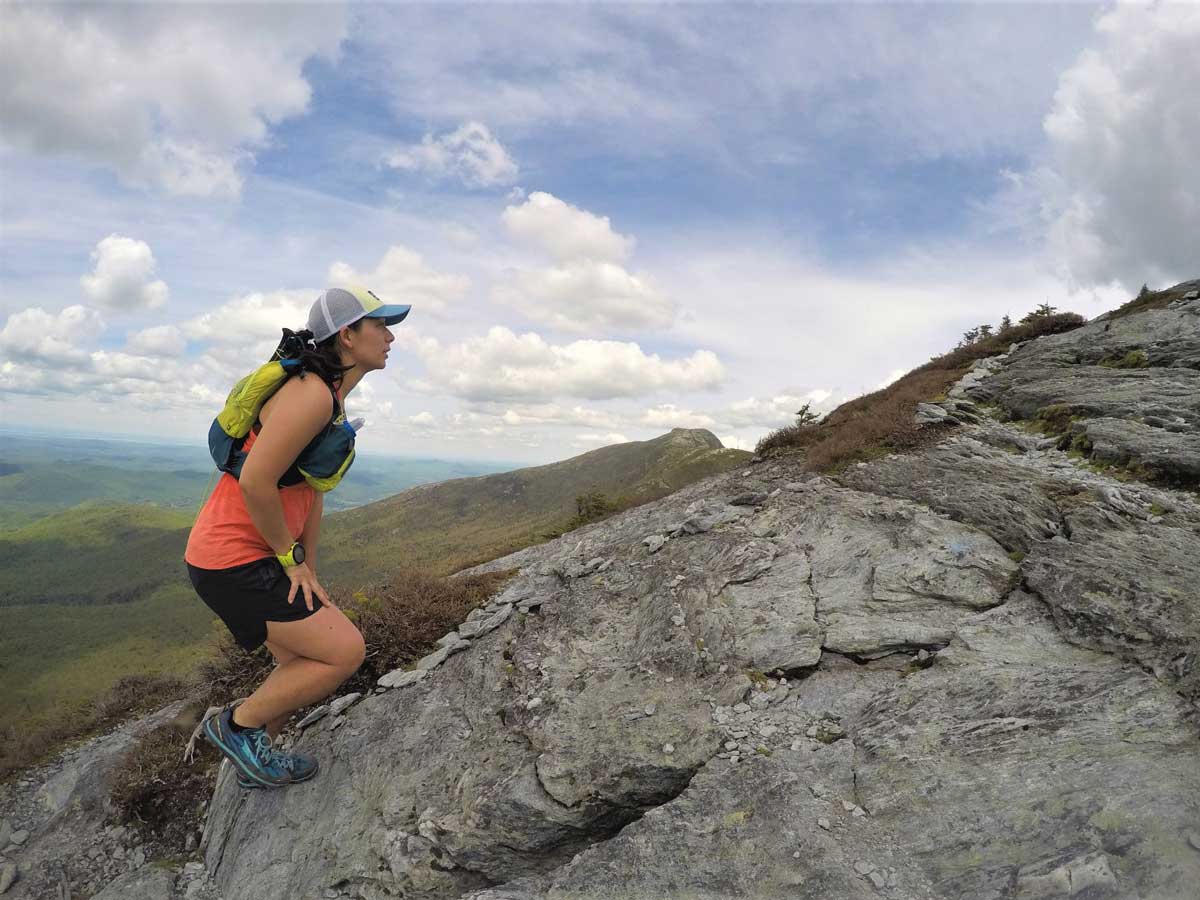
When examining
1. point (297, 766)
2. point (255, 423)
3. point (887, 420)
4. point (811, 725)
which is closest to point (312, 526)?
point (255, 423)

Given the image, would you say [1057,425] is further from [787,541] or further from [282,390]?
[282,390]

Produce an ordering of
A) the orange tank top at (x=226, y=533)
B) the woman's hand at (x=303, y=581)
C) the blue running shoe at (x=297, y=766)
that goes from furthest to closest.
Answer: the blue running shoe at (x=297, y=766), the woman's hand at (x=303, y=581), the orange tank top at (x=226, y=533)

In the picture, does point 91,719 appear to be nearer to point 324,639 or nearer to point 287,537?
point 324,639

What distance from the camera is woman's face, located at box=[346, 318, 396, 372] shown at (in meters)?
5.15

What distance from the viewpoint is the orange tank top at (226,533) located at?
503 cm

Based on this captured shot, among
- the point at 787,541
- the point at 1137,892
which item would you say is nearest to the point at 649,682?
the point at 787,541

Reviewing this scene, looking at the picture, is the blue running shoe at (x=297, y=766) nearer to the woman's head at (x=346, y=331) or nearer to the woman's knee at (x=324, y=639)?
the woman's knee at (x=324, y=639)

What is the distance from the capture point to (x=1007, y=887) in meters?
4.02

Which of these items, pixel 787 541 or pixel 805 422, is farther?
pixel 805 422

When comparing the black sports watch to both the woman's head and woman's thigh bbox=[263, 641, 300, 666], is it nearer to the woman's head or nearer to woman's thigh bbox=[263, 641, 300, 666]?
woman's thigh bbox=[263, 641, 300, 666]

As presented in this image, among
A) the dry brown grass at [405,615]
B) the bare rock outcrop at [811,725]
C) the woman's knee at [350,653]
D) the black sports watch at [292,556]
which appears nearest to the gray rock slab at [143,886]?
the bare rock outcrop at [811,725]

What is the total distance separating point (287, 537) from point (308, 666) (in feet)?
4.88

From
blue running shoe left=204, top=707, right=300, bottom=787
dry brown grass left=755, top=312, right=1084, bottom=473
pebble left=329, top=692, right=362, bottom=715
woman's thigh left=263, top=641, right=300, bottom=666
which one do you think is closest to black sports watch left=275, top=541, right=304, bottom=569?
woman's thigh left=263, top=641, right=300, bottom=666

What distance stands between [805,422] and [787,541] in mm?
8368
